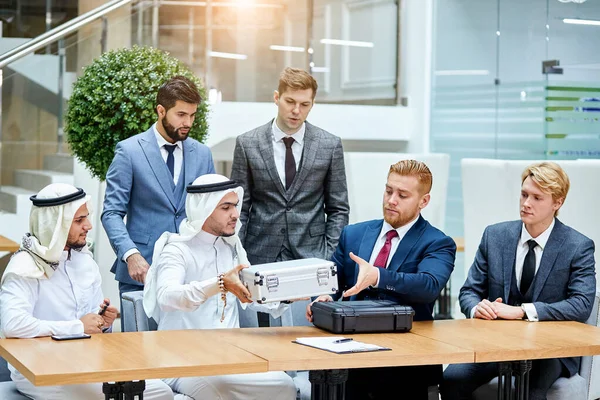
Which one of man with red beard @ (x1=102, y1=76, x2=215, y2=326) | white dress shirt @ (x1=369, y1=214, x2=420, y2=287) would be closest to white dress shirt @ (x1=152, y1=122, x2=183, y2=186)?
man with red beard @ (x1=102, y1=76, x2=215, y2=326)

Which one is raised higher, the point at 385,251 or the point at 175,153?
the point at 175,153

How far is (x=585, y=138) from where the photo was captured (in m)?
7.41

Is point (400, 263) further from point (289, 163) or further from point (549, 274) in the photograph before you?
point (289, 163)

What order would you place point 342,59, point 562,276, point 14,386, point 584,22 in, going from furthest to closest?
point 342,59, point 584,22, point 562,276, point 14,386

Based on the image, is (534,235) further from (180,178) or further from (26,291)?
(26,291)

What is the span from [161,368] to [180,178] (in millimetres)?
1754

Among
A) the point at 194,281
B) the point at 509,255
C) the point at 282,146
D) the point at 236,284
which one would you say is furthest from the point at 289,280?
the point at 282,146

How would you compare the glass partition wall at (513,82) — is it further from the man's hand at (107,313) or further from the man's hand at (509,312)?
the man's hand at (107,313)

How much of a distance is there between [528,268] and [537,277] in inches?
2.4

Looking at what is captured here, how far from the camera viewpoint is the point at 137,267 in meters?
4.27

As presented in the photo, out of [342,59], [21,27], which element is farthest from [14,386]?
[21,27]

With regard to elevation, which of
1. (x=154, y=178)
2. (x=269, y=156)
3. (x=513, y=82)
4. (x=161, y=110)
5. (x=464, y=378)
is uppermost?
(x=513, y=82)

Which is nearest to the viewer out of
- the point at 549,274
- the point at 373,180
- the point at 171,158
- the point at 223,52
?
the point at 549,274

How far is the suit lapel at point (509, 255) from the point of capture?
13.8 feet
